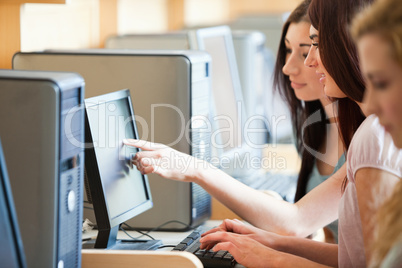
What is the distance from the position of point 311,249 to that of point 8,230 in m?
0.80

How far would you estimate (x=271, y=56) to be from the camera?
12.0 feet

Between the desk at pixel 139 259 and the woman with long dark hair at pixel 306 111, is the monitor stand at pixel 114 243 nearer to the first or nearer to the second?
the desk at pixel 139 259

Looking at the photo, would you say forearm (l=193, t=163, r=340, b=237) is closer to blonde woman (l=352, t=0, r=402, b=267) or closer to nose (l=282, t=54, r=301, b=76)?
nose (l=282, t=54, r=301, b=76)

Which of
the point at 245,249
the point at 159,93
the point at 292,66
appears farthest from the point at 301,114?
the point at 245,249

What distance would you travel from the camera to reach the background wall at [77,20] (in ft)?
5.79

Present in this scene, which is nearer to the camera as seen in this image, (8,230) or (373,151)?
(8,230)

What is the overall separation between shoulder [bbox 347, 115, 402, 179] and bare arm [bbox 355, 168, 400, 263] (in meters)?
0.01

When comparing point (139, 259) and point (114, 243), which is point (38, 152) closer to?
point (139, 259)

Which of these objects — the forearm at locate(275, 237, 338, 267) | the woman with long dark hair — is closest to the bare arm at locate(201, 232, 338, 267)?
the forearm at locate(275, 237, 338, 267)

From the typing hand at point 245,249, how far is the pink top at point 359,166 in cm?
15

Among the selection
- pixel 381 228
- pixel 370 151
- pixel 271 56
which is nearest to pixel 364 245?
pixel 370 151

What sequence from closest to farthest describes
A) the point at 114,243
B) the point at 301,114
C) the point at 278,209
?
the point at 114,243 → the point at 278,209 → the point at 301,114

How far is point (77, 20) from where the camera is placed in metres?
2.30

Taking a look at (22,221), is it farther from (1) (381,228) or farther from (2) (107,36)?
Result: (2) (107,36)
